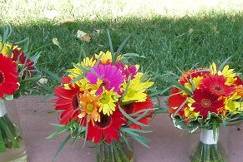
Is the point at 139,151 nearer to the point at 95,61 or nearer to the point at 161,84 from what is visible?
the point at 95,61

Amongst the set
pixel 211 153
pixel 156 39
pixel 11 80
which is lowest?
pixel 211 153

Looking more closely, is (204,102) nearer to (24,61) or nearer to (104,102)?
(104,102)

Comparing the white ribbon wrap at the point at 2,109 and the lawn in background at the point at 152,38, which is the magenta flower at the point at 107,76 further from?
the lawn in background at the point at 152,38

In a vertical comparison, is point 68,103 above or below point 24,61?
below

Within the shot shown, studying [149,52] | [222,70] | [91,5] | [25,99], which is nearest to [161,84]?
[149,52]

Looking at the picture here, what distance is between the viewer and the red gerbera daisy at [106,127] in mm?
1626

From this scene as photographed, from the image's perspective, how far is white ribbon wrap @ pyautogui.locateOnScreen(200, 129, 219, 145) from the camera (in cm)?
172

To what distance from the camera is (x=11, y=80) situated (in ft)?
5.56

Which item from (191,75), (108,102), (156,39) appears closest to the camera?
(108,102)

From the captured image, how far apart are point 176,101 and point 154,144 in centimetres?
35

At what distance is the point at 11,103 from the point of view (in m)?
1.95

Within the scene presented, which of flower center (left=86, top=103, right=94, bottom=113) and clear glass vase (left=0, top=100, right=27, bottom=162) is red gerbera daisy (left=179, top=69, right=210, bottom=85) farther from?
clear glass vase (left=0, top=100, right=27, bottom=162)

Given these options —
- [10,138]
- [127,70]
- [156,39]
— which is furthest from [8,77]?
[156,39]

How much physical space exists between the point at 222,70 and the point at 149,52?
3.73 ft
